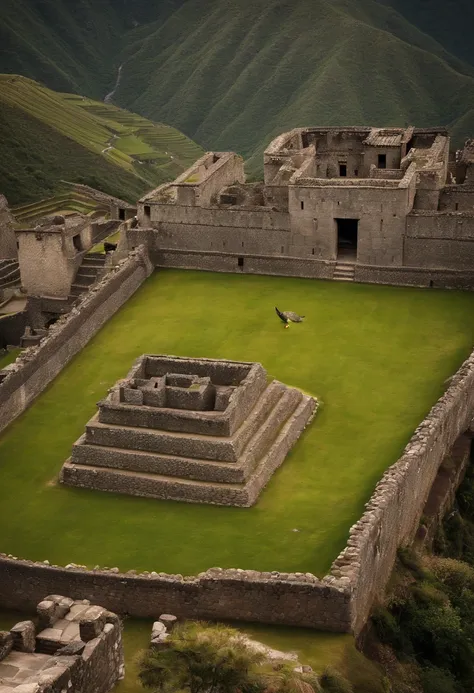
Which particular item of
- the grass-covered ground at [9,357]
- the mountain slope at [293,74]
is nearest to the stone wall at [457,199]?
the grass-covered ground at [9,357]

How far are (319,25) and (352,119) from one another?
26421 millimetres

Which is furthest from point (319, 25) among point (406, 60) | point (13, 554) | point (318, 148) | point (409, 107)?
point (13, 554)

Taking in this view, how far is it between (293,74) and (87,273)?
3153 inches

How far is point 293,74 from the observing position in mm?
114312

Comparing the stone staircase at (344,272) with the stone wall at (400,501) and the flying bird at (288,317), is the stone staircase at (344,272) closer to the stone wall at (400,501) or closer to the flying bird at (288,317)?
the flying bird at (288,317)

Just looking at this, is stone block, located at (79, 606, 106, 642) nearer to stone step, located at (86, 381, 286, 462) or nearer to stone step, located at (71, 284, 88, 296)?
stone step, located at (86, 381, 286, 462)

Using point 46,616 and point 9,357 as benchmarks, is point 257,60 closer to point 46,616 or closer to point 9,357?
point 9,357

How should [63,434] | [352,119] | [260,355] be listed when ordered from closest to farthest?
1. [63,434]
2. [260,355]
3. [352,119]

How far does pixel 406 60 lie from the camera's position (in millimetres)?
112688

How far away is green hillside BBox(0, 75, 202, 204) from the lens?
252 ft

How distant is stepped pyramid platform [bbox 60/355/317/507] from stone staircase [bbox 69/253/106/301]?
12.5 meters

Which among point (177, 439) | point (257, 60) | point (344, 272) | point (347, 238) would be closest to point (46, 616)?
point (177, 439)

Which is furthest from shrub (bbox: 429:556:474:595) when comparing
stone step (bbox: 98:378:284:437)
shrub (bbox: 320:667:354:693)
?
shrub (bbox: 320:667:354:693)

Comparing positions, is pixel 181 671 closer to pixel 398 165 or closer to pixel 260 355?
pixel 260 355
